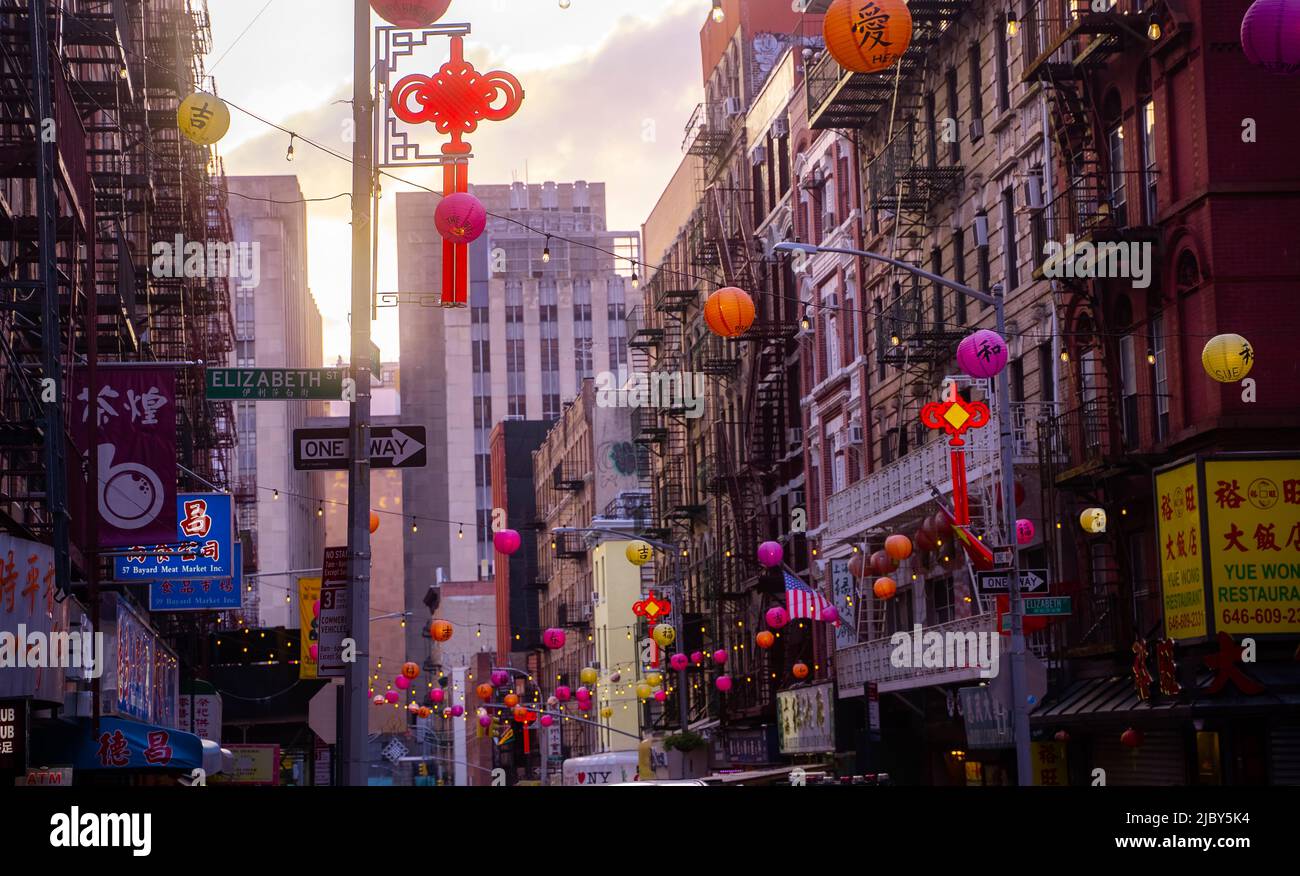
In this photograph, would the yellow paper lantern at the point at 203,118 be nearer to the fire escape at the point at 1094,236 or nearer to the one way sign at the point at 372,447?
the one way sign at the point at 372,447

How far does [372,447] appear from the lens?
1762cm

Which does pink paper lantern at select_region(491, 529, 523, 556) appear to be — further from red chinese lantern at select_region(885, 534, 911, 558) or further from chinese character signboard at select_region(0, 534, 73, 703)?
chinese character signboard at select_region(0, 534, 73, 703)

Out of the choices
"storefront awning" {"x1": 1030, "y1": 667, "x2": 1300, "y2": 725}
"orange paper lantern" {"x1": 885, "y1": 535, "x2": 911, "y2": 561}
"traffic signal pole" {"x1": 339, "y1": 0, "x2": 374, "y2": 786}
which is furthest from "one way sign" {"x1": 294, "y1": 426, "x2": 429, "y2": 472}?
"orange paper lantern" {"x1": 885, "y1": 535, "x2": 911, "y2": 561}

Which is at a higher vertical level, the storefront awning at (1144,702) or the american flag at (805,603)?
the american flag at (805,603)

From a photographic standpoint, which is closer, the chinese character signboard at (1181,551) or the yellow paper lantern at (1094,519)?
the chinese character signboard at (1181,551)

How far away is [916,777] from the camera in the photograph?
45.2m

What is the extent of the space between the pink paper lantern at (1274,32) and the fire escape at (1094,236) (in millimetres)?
11876

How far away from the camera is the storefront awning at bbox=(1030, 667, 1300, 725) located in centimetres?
2616

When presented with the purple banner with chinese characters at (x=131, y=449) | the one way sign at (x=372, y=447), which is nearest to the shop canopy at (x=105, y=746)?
the purple banner with chinese characters at (x=131, y=449)

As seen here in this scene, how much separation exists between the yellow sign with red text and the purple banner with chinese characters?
15.3 m

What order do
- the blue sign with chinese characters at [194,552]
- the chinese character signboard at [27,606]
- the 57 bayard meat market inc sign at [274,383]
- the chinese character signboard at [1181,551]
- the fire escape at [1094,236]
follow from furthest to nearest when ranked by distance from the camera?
the fire escape at [1094,236] → the blue sign with chinese characters at [194,552] → the chinese character signboard at [1181,551] → the 57 bayard meat market inc sign at [274,383] → the chinese character signboard at [27,606]

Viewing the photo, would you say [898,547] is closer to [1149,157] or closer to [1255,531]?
[1149,157]

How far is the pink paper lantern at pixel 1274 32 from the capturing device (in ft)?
58.6

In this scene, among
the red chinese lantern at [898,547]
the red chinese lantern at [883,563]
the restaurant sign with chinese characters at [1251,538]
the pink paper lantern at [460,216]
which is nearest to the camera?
the pink paper lantern at [460,216]
